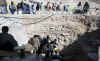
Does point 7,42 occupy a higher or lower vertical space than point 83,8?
higher

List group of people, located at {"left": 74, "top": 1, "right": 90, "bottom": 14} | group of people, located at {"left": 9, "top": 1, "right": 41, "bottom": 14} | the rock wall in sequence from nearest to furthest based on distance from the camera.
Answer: the rock wall → group of people, located at {"left": 9, "top": 1, "right": 41, "bottom": 14} → group of people, located at {"left": 74, "top": 1, "right": 90, "bottom": 14}

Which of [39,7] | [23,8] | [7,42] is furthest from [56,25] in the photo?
[7,42]

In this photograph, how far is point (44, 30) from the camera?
57.4 feet

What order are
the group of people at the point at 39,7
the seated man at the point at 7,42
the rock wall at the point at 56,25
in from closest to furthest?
the seated man at the point at 7,42 < the rock wall at the point at 56,25 < the group of people at the point at 39,7

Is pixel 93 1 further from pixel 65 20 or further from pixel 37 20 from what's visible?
pixel 37 20

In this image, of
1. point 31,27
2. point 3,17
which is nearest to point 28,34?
point 31,27

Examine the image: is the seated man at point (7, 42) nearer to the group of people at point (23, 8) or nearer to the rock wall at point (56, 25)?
the rock wall at point (56, 25)

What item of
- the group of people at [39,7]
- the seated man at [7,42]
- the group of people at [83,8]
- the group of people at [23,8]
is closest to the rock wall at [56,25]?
the group of people at [23,8]

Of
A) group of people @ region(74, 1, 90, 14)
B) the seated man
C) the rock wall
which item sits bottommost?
the rock wall

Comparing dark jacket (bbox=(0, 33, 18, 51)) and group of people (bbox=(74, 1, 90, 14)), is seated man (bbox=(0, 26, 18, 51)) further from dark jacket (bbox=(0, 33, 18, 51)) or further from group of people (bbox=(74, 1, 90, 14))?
group of people (bbox=(74, 1, 90, 14))

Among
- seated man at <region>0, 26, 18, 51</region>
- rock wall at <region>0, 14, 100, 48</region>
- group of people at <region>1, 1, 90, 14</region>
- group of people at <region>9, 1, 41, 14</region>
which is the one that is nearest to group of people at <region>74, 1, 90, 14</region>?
group of people at <region>1, 1, 90, 14</region>

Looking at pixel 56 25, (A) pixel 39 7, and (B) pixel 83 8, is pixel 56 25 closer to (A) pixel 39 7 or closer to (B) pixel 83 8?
(A) pixel 39 7

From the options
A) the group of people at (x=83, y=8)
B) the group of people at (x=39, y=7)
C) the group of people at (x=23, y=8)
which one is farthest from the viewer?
the group of people at (x=83, y=8)

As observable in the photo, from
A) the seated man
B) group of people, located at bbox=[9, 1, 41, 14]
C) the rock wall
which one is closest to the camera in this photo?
the seated man
